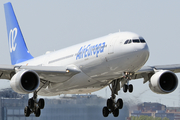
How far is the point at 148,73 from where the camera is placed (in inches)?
1219

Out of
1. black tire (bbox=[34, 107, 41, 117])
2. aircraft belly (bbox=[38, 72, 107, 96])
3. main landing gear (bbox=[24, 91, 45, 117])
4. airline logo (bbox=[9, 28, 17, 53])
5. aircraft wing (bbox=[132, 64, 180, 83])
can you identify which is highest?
airline logo (bbox=[9, 28, 17, 53])

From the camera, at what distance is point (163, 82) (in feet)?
98.4

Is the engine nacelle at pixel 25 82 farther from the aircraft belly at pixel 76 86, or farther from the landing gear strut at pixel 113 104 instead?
the landing gear strut at pixel 113 104

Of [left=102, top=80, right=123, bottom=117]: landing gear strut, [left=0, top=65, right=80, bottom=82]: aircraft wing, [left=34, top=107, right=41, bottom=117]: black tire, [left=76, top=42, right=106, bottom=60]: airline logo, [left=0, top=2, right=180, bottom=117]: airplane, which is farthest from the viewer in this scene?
[left=34, top=107, right=41, bottom=117]: black tire

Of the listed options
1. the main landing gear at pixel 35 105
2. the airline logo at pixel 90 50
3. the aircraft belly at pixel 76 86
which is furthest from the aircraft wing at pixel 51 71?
the main landing gear at pixel 35 105

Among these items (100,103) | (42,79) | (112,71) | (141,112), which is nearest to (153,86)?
(112,71)

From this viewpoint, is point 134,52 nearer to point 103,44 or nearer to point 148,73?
point 103,44

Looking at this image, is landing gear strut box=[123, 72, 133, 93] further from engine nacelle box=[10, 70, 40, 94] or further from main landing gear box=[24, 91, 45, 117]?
main landing gear box=[24, 91, 45, 117]

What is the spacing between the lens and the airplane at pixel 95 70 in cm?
2597

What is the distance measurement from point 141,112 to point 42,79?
15.9 metres

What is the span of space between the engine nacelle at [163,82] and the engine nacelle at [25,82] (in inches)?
289

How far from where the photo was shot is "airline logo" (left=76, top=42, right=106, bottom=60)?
27.3 m

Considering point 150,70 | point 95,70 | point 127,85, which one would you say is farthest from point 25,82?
point 150,70

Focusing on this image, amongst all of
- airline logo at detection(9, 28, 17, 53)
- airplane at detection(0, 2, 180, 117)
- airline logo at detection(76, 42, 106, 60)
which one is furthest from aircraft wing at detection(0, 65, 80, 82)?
airline logo at detection(9, 28, 17, 53)
